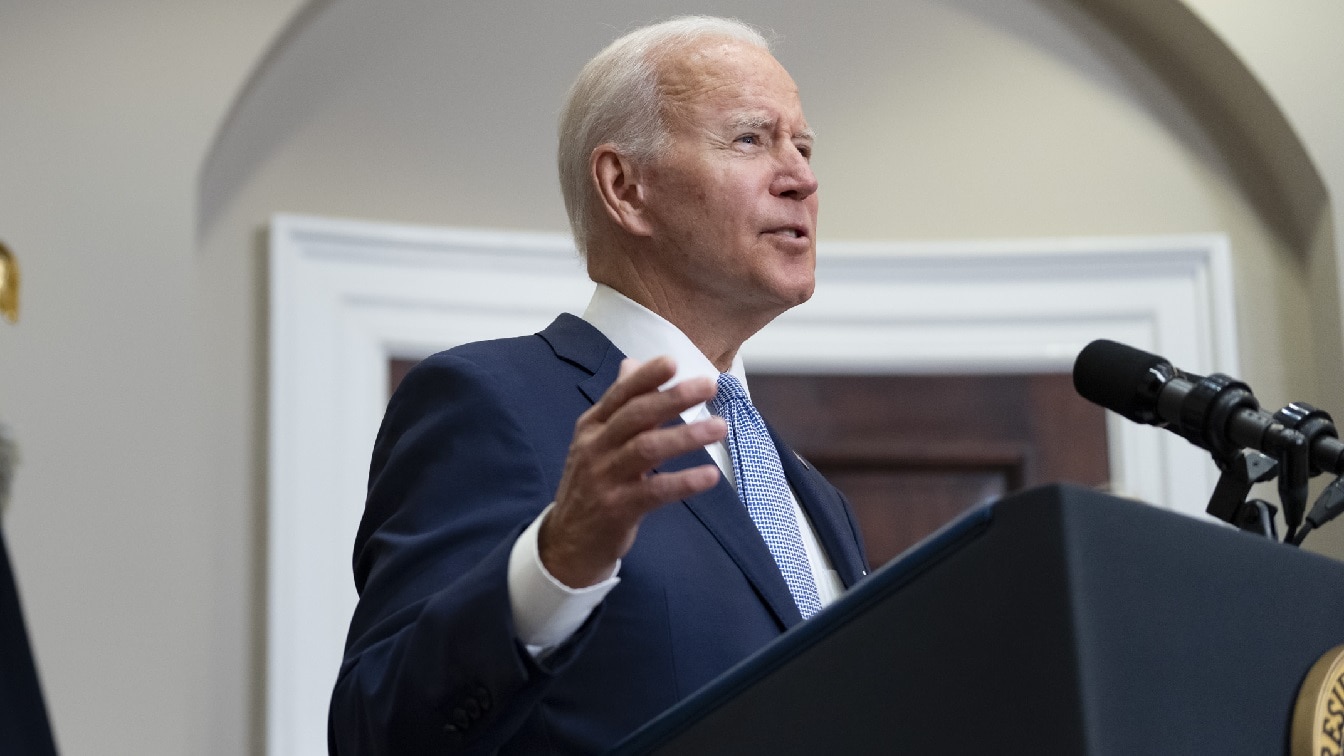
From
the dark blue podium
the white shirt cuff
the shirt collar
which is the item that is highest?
the shirt collar

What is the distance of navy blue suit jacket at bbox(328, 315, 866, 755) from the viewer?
3.73 ft

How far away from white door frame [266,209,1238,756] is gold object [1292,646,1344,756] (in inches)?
88.9

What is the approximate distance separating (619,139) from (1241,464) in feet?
2.78

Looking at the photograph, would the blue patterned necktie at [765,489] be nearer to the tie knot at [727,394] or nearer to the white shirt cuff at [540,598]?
the tie knot at [727,394]

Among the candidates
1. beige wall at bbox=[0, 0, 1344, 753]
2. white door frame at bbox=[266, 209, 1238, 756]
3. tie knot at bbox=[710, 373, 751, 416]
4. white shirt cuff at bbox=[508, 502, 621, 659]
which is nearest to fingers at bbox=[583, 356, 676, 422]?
white shirt cuff at bbox=[508, 502, 621, 659]

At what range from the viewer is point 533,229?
333cm

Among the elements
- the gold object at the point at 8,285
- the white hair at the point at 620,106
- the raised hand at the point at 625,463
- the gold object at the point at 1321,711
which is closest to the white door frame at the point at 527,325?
the gold object at the point at 8,285

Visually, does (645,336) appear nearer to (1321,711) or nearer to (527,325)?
(1321,711)

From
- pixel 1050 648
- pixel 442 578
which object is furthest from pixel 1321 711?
pixel 442 578

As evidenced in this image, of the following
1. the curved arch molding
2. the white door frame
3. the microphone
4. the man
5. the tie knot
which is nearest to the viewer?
the man

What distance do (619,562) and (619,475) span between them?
14 centimetres

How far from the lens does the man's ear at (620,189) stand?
1884mm

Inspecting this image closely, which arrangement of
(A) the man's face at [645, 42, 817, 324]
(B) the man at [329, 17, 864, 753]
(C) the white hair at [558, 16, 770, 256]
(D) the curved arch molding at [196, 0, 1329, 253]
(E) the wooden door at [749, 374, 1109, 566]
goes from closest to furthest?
1. (B) the man at [329, 17, 864, 753]
2. (A) the man's face at [645, 42, 817, 324]
3. (C) the white hair at [558, 16, 770, 256]
4. (D) the curved arch molding at [196, 0, 1329, 253]
5. (E) the wooden door at [749, 374, 1109, 566]

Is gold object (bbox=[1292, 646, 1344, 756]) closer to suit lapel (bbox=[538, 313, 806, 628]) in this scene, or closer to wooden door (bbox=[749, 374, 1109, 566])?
suit lapel (bbox=[538, 313, 806, 628])
